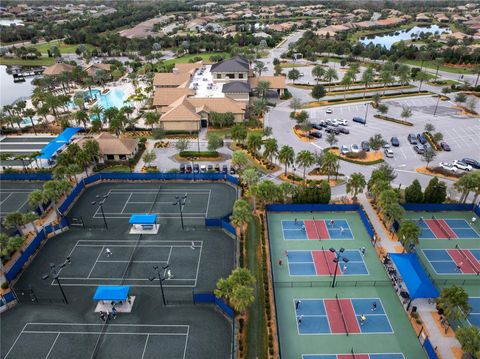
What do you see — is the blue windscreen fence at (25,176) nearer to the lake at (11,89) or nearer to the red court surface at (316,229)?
the red court surface at (316,229)

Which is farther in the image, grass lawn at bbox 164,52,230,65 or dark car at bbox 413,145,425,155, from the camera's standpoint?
grass lawn at bbox 164,52,230,65

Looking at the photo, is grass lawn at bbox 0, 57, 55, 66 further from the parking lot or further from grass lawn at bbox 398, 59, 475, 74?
grass lawn at bbox 398, 59, 475, 74

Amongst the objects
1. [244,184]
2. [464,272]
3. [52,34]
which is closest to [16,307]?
[244,184]

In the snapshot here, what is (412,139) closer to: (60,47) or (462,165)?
(462,165)

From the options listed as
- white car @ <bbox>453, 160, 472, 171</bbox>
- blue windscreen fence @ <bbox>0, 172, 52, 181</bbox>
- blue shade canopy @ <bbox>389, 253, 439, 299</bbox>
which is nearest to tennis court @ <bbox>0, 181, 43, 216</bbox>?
blue windscreen fence @ <bbox>0, 172, 52, 181</bbox>

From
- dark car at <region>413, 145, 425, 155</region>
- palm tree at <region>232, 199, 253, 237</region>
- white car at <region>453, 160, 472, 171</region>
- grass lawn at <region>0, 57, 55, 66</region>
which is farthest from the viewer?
grass lawn at <region>0, 57, 55, 66</region>

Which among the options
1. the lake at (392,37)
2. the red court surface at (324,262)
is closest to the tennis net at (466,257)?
the red court surface at (324,262)

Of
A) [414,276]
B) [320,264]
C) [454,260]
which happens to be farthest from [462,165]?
[320,264]
